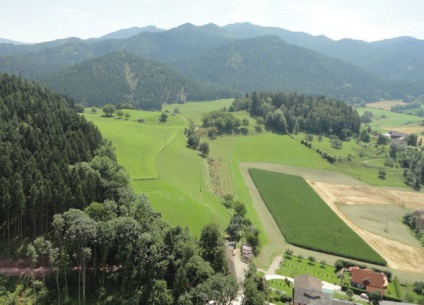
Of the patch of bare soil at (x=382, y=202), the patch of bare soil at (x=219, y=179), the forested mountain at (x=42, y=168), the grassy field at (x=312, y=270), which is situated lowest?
the patch of bare soil at (x=382, y=202)

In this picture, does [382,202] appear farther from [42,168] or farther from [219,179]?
[42,168]

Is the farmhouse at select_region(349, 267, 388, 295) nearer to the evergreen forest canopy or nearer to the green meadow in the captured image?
the green meadow

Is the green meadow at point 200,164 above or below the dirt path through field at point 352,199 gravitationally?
above

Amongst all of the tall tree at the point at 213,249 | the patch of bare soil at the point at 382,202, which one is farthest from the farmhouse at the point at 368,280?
the tall tree at the point at 213,249

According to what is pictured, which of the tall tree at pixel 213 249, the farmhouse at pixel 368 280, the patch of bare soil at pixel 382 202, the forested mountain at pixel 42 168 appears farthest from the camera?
the patch of bare soil at pixel 382 202

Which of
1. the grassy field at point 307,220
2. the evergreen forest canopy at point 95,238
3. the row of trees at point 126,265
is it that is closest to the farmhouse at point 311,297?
the evergreen forest canopy at point 95,238

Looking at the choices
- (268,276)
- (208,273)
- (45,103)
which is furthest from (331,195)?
(45,103)

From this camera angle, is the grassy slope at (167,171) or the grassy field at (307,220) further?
the grassy field at (307,220)

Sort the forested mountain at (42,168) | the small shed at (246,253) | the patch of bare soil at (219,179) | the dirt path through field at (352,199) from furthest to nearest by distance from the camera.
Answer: the patch of bare soil at (219,179), the dirt path through field at (352,199), the small shed at (246,253), the forested mountain at (42,168)

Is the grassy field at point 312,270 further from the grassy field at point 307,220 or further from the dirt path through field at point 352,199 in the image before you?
the grassy field at point 307,220

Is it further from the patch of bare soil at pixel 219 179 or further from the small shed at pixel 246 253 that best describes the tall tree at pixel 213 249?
the patch of bare soil at pixel 219 179
